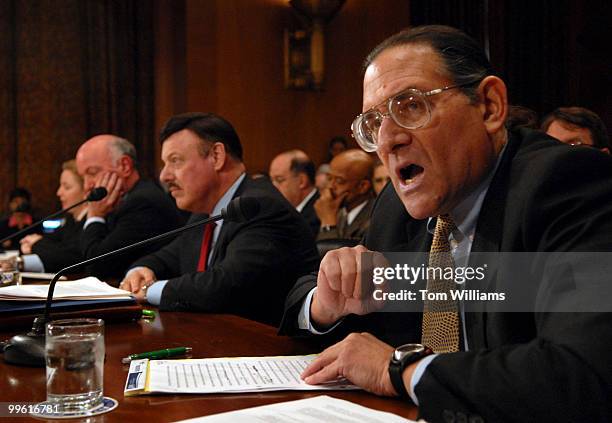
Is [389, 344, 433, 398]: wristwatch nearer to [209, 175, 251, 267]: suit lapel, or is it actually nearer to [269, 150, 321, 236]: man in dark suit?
[209, 175, 251, 267]: suit lapel

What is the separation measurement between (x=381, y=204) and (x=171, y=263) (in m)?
1.51

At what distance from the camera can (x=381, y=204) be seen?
1943 millimetres

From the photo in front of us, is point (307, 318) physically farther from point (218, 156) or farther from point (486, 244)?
point (218, 156)

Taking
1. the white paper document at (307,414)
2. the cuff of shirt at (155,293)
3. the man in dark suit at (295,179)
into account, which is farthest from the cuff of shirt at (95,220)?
the white paper document at (307,414)

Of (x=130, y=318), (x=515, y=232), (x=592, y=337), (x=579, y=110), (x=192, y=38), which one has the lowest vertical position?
(x=130, y=318)

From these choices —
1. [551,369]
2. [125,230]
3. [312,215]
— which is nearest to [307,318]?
[551,369]

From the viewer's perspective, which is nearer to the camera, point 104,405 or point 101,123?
point 104,405

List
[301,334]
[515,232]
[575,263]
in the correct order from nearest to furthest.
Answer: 1. [575,263]
2. [515,232]
3. [301,334]

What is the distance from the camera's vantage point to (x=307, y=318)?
5.49ft

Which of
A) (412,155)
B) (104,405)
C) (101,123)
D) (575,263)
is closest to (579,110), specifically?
(412,155)

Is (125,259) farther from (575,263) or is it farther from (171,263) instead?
(575,263)

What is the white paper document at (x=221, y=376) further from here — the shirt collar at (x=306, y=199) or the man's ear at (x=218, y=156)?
the shirt collar at (x=306, y=199)

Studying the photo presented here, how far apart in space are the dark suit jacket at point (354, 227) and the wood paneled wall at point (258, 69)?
232 cm

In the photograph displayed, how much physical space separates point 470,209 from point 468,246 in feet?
0.27
